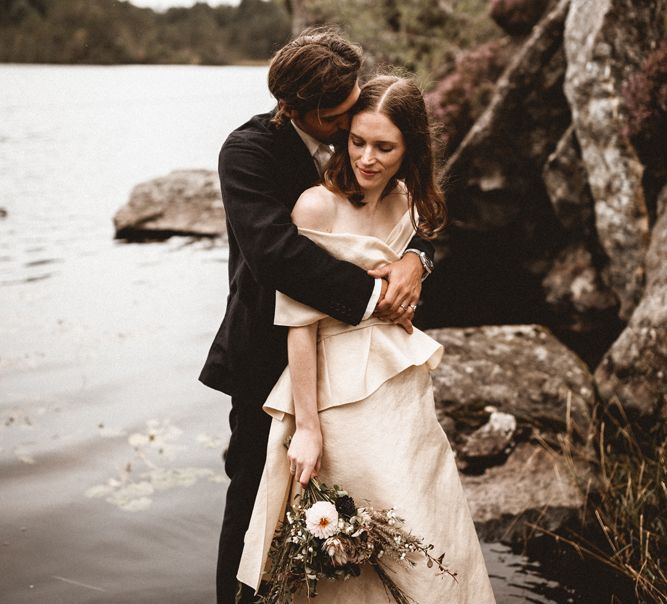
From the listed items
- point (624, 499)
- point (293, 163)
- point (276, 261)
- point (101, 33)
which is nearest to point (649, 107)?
point (624, 499)

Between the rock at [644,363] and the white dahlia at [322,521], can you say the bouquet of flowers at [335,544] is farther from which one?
the rock at [644,363]

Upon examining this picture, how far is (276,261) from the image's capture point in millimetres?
2273

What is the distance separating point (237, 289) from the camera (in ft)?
8.49

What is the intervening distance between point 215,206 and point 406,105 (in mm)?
10490

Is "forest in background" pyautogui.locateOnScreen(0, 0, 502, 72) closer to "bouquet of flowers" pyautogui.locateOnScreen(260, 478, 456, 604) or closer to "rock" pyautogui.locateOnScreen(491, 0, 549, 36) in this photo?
"rock" pyautogui.locateOnScreen(491, 0, 549, 36)

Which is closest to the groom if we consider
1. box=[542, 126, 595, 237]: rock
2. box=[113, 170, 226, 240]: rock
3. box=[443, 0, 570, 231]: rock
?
box=[542, 126, 595, 237]: rock

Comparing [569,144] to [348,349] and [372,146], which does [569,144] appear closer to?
[372,146]

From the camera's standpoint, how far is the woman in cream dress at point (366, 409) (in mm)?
2387

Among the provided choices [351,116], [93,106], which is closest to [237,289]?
[351,116]

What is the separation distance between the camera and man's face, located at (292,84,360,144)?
2.44 metres

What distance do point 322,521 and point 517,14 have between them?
29.7 ft

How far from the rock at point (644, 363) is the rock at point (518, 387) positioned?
0.64 ft

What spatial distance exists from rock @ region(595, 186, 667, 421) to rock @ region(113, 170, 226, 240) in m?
8.45

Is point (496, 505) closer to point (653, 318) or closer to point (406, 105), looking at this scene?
point (653, 318)
